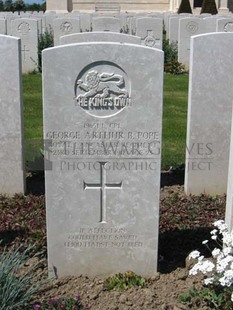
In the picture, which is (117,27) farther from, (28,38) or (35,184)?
(35,184)

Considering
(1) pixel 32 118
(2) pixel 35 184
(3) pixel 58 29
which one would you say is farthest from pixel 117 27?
(2) pixel 35 184

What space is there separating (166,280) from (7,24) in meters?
12.7

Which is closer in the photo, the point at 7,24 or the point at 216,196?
the point at 216,196

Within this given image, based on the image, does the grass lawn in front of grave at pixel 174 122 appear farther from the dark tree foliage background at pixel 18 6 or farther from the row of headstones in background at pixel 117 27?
the dark tree foliage background at pixel 18 6

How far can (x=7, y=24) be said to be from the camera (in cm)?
1540

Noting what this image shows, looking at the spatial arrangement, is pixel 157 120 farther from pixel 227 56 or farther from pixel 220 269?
pixel 227 56

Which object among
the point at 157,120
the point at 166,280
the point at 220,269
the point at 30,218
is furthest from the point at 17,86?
the point at 220,269

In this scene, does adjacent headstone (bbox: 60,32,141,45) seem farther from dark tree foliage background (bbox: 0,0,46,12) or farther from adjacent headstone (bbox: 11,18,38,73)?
dark tree foliage background (bbox: 0,0,46,12)

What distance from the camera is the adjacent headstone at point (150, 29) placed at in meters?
14.6

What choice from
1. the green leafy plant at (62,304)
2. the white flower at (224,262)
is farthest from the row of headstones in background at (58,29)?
the white flower at (224,262)

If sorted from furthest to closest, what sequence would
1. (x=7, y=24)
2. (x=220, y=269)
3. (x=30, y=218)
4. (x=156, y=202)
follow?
(x=7, y=24) < (x=30, y=218) < (x=156, y=202) < (x=220, y=269)

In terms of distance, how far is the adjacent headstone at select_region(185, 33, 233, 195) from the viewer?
18.1 ft

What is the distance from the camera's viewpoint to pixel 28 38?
14094 mm

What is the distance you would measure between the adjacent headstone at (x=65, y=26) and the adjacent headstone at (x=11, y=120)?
9.80m
